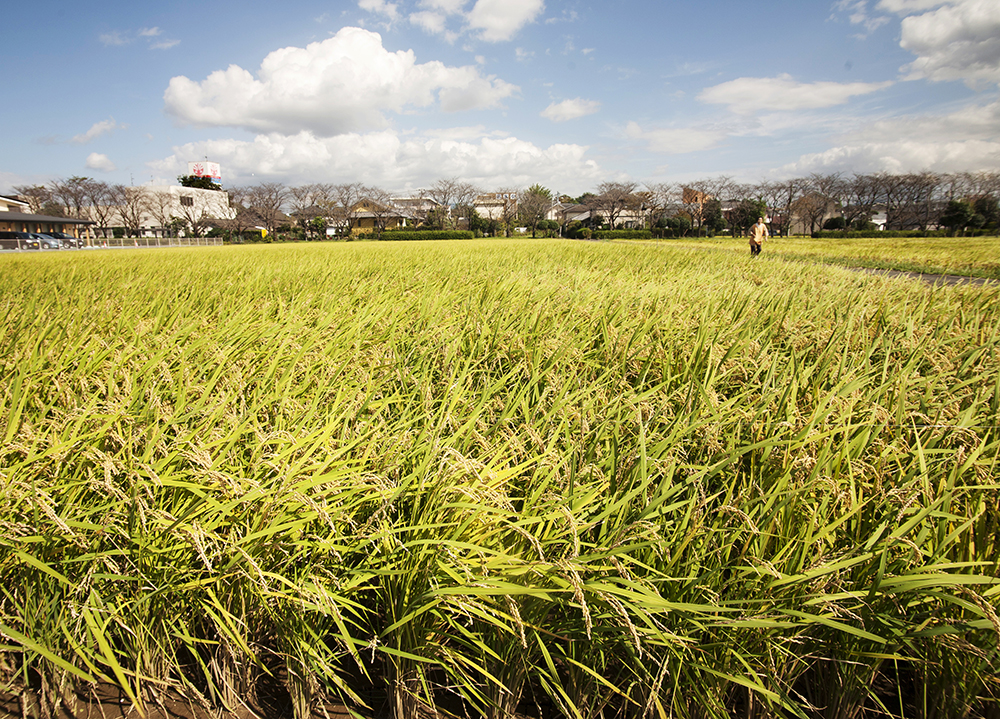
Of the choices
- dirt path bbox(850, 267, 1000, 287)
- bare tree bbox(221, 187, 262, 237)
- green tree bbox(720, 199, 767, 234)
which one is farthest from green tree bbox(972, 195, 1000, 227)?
bare tree bbox(221, 187, 262, 237)

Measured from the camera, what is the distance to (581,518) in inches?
46.8

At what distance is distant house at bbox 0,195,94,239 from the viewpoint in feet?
149

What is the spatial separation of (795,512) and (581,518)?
1.99 ft

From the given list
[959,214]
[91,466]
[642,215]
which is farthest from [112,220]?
[959,214]

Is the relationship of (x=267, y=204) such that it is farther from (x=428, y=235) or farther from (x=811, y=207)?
(x=811, y=207)

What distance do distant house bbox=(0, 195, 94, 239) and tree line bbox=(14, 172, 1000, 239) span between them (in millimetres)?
2717

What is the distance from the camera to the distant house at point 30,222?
4534 cm

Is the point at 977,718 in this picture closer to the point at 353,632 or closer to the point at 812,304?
the point at 353,632

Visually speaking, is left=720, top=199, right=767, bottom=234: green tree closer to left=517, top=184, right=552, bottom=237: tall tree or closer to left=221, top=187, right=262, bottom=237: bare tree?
left=517, top=184, right=552, bottom=237: tall tree

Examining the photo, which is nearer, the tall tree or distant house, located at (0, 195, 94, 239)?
distant house, located at (0, 195, 94, 239)

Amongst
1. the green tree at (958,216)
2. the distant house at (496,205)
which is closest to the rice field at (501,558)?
the green tree at (958,216)

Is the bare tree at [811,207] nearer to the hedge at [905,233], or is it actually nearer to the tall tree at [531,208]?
the hedge at [905,233]

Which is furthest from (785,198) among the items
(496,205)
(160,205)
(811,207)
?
(160,205)

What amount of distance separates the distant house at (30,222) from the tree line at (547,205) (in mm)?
2717
